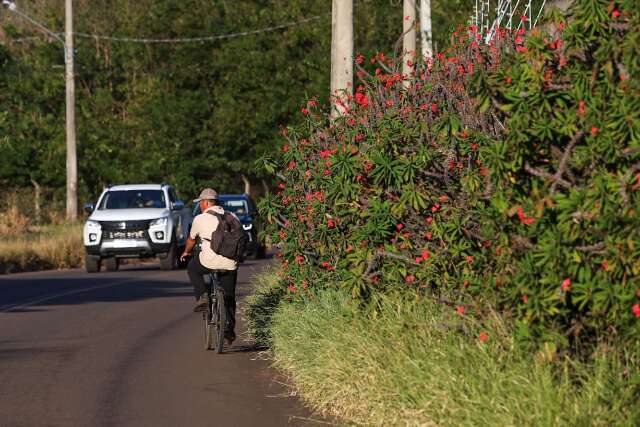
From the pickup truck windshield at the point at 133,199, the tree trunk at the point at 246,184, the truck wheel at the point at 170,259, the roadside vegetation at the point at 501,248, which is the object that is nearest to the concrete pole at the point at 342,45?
the roadside vegetation at the point at 501,248

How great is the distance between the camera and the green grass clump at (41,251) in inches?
1324

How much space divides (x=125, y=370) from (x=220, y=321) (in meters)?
1.51

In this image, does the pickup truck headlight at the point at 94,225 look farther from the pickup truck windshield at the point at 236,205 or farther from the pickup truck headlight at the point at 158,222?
the pickup truck windshield at the point at 236,205

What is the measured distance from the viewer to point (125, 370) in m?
13.9

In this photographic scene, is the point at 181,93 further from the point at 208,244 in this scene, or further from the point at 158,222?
the point at 208,244

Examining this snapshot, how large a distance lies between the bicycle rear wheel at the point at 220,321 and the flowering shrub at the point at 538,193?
11.9 feet

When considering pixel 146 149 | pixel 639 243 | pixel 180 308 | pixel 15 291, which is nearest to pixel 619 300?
pixel 639 243

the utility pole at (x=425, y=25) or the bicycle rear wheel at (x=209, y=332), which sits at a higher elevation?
the utility pole at (x=425, y=25)

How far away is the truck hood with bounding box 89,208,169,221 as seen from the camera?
3191cm

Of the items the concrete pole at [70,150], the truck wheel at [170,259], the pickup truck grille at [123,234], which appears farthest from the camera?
the concrete pole at [70,150]

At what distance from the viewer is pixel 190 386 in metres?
12.6

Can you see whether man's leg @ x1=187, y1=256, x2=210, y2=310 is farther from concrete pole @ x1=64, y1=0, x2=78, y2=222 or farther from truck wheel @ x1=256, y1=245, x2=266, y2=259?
concrete pole @ x1=64, y1=0, x2=78, y2=222

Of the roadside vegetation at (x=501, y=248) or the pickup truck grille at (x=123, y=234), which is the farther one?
the pickup truck grille at (x=123, y=234)

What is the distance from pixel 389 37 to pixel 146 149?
10823 millimetres
